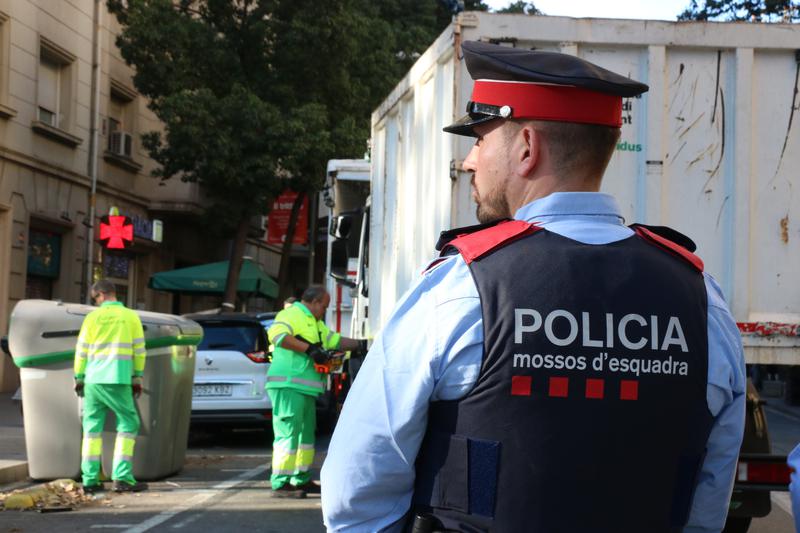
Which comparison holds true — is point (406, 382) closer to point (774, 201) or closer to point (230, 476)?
Answer: point (774, 201)

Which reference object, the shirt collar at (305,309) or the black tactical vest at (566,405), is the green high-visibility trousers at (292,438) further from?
the black tactical vest at (566,405)

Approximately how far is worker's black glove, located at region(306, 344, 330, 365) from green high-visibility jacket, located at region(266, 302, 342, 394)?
0.06 metres

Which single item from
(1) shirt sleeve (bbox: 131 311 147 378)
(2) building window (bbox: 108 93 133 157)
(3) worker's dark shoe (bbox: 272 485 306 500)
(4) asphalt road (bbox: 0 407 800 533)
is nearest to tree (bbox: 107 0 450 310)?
(2) building window (bbox: 108 93 133 157)

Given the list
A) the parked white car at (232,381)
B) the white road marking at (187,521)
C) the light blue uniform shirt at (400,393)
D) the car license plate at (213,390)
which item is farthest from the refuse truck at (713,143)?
the car license plate at (213,390)

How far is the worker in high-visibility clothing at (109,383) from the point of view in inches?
370

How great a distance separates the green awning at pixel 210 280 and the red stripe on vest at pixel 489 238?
73.8ft

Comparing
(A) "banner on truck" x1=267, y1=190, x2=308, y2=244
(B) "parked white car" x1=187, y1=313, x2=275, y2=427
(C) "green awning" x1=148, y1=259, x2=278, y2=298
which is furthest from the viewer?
(A) "banner on truck" x1=267, y1=190, x2=308, y2=244

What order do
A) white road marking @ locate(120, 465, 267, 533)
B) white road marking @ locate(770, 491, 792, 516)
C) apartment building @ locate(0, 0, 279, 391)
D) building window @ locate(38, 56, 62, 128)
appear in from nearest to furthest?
white road marking @ locate(120, 465, 267, 533), white road marking @ locate(770, 491, 792, 516), apartment building @ locate(0, 0, 279, 391), building window @ locate(38, 56, 62, 128)

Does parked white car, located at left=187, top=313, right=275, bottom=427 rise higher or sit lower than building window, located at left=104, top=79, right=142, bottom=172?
lower

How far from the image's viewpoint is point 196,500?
906 cm

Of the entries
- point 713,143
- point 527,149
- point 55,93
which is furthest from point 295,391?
point 55,93

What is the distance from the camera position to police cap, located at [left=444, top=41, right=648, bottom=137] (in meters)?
2.14

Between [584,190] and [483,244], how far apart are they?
10.9 inches

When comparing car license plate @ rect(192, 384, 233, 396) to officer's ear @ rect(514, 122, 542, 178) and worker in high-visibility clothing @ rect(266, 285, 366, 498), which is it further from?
officer's ear @ rect(514, 122, 542, 178)
